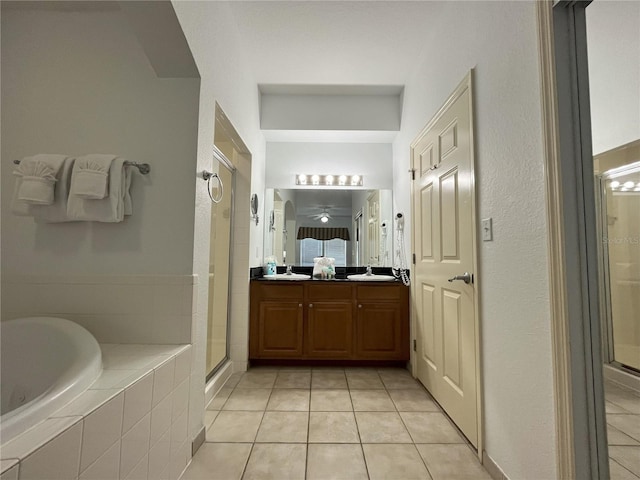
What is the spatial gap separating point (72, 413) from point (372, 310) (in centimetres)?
228

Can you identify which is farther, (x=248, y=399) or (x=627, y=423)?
(x=248, y=399)

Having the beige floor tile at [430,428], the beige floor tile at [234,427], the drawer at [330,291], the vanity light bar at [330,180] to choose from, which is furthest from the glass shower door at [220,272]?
the beige floor tile at [430,428]

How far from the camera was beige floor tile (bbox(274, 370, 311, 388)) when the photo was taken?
235 centimetres

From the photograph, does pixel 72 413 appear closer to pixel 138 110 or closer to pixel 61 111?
pixel 138 110

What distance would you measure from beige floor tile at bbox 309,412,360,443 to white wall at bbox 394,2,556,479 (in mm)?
683

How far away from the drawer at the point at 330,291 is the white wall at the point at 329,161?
1.31 meters

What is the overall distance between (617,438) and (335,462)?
3.52 feet

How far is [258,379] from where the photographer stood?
2465mm

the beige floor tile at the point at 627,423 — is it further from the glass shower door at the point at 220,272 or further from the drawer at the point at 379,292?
the glass shower door at the point at 220,272

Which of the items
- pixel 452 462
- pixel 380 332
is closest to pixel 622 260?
pixel 452 462

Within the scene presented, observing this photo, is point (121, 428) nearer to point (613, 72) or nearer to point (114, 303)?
point (114, 303)

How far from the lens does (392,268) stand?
10.7 feet

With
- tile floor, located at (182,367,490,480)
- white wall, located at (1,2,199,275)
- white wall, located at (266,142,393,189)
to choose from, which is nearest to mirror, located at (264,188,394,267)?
white wall, located at (266,142,393,189)

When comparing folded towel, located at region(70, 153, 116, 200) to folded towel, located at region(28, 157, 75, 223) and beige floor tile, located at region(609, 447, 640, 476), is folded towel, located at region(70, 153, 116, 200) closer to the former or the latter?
folded towel, located at region(28, 157, 75, 223)
